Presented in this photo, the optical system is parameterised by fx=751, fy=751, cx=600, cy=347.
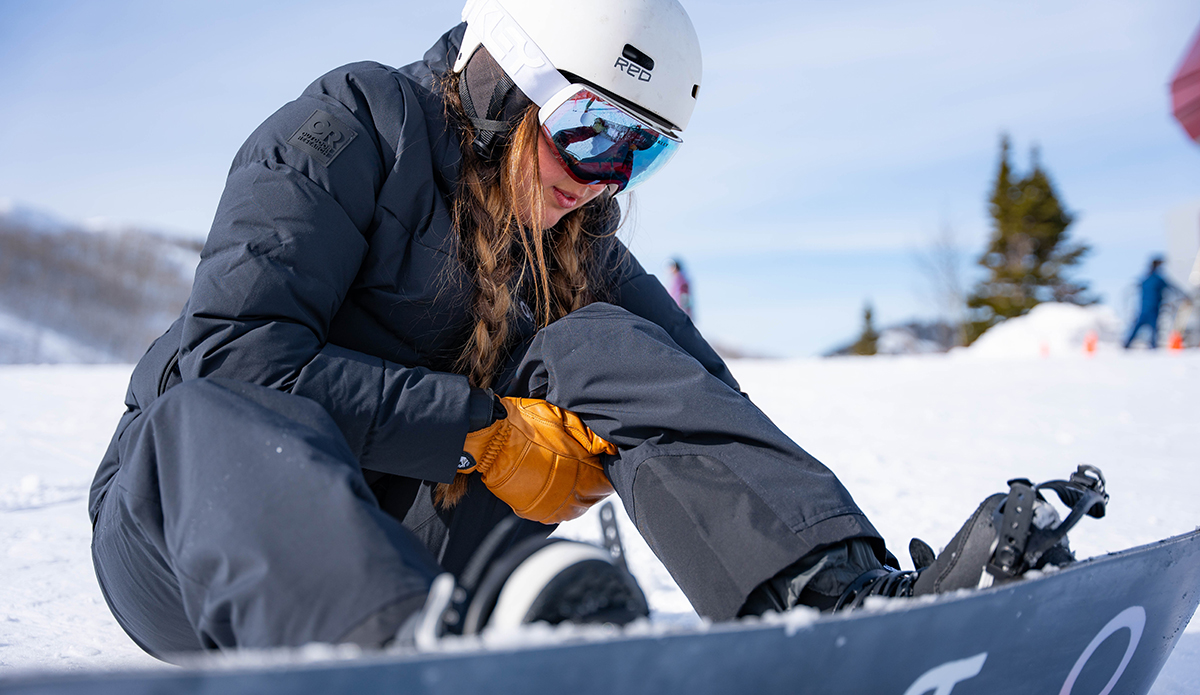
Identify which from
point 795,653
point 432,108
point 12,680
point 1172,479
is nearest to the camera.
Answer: point 12,680

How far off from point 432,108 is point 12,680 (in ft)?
4.51

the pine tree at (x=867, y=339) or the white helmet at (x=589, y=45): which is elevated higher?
the white helmet at (x=589, y=45)

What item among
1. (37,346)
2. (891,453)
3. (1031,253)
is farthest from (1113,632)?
(37,346)

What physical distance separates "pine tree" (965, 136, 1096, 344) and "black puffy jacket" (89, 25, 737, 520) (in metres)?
33.8

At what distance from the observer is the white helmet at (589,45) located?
167 cm

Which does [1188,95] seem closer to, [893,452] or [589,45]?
[893,452]

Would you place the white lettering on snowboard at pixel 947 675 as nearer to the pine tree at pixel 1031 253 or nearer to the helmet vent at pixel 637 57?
the helmet vent at pixel 637 57

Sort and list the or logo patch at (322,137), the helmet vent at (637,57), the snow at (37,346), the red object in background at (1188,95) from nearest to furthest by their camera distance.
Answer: the or logo patch at (322,137) → the helmet vent at (637,57) → the red object in background at (1188,95) → the snow at (37,346)

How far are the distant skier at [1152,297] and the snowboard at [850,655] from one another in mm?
16936

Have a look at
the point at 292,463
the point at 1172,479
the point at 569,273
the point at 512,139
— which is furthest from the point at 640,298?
the point at 1172,479

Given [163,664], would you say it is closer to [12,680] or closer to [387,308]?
[387,308]

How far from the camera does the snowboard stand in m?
0.48

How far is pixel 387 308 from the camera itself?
1.49 meters

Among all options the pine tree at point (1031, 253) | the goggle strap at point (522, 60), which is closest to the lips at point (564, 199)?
the goggle strap at point (522, 60)
